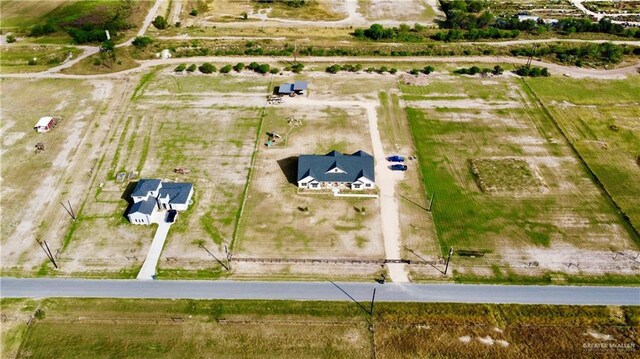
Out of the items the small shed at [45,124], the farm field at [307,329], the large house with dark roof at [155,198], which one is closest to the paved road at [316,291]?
the farm field at [307,329]

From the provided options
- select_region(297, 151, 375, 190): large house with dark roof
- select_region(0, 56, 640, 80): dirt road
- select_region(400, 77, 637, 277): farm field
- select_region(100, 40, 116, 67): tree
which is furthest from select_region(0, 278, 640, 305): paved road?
select_region(100, 40, 116, 67): tree

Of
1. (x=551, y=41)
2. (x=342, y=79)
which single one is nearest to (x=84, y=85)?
(x=342, y=79)

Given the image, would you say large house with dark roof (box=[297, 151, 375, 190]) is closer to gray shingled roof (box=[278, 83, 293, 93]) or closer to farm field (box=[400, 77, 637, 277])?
farm field (box=[400, 77, 637, 277])

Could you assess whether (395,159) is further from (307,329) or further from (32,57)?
(32,57)

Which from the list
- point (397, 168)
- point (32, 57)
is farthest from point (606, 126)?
point (32, 57)

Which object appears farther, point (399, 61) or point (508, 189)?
point (399, 61)

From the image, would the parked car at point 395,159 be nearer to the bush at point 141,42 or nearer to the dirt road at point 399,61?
the dirt road at point 399,61
